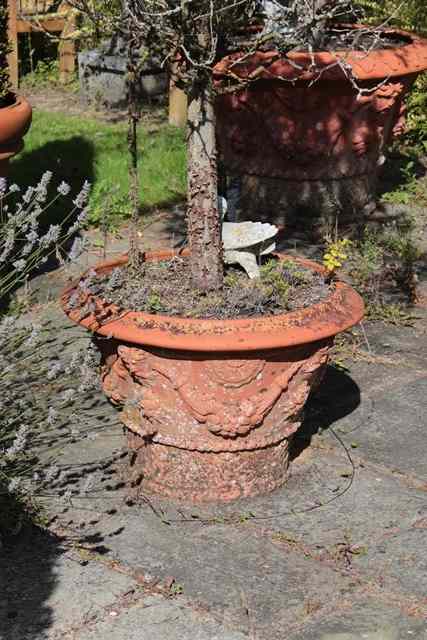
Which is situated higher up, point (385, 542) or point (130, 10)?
point (130, 10)

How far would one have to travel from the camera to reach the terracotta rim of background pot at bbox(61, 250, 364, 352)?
11.6 ft

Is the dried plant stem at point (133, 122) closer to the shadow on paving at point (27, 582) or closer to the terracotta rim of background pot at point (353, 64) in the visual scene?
the shadow on paving at point (27, 582)

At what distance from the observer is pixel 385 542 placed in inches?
142

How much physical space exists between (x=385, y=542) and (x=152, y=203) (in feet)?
13.2

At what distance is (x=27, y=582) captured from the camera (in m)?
3.31

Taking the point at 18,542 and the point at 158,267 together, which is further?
the point at 158,267

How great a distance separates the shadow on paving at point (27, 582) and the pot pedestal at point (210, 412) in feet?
1.59

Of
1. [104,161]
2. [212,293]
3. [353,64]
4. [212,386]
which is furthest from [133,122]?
[104,161]

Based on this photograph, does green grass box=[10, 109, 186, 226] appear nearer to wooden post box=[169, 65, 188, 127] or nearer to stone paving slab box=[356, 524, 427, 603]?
wooden post box=[169, 65, 188, 127]

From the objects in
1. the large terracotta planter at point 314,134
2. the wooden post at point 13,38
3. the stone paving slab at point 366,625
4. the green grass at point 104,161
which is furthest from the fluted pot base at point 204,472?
the wooden post at point 13,38

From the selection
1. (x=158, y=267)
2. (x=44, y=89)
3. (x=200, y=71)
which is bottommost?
(x=44, y=89)

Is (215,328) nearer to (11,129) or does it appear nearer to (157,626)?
(157,626)

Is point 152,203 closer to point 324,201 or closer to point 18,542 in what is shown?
point 324,201

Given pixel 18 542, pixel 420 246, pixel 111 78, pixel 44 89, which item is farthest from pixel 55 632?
pixel 44 89
